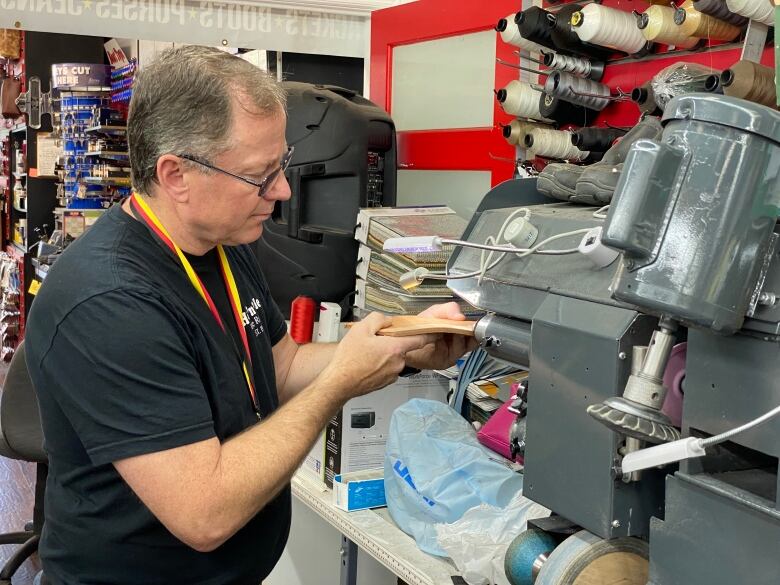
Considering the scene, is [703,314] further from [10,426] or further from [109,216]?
[10,426]

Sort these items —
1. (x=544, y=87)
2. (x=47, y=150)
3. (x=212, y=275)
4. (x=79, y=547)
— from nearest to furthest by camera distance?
(x=79, y=547), (x=212, y=275), (x=544, y=87), (x=47, y=150)

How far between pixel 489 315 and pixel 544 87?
1014 mm

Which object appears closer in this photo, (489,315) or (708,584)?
(708,584)

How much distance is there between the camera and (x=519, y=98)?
2.36 metres

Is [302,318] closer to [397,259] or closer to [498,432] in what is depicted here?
[397,259]

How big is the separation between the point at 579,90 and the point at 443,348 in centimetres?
88

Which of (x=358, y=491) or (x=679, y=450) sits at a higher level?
(x=679, y=450)

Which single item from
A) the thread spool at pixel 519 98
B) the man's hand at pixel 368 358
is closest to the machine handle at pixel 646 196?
the man's hand at pixel 368 358

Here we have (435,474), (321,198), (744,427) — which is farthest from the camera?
(321,198)

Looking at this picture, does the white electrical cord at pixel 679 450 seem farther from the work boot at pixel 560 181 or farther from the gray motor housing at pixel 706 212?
the work boot at pixel 560 181

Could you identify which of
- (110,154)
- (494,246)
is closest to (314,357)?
(494,246)

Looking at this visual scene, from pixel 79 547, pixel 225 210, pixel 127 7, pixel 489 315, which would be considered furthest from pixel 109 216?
pixel 127 7

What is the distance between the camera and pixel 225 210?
1.48 m

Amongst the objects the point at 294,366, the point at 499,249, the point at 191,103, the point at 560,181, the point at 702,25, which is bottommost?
the point at 294,366
